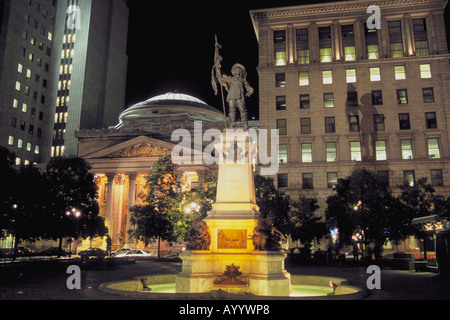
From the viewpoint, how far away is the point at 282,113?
63.1m

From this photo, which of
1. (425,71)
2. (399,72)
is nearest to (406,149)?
(399,72)

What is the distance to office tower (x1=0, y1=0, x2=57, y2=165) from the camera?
90.0 metres

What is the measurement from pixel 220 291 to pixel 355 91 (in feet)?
186

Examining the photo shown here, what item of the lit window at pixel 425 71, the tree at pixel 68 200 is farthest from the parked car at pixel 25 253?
the lit window at pixel 425 71

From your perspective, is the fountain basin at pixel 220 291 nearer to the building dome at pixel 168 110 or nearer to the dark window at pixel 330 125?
the dark window at pixel 330 125

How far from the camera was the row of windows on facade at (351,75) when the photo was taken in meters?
61.4

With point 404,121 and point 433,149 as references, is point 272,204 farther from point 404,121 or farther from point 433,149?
point 433,149

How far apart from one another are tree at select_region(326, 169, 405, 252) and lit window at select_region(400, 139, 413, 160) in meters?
15.4

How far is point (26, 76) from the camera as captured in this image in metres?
97.0

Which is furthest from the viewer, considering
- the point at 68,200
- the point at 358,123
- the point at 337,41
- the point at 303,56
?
the point at 303,56

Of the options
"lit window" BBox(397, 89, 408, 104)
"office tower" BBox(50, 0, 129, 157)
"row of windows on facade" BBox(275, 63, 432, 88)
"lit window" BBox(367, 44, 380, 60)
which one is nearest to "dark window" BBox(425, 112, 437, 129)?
"lit window" BBox(397, 89, 408, 104)

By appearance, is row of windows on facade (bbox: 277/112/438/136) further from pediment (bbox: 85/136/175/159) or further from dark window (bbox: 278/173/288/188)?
pediment (bbox: 85/136/175/159)

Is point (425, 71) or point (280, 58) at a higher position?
point (280, 58)
